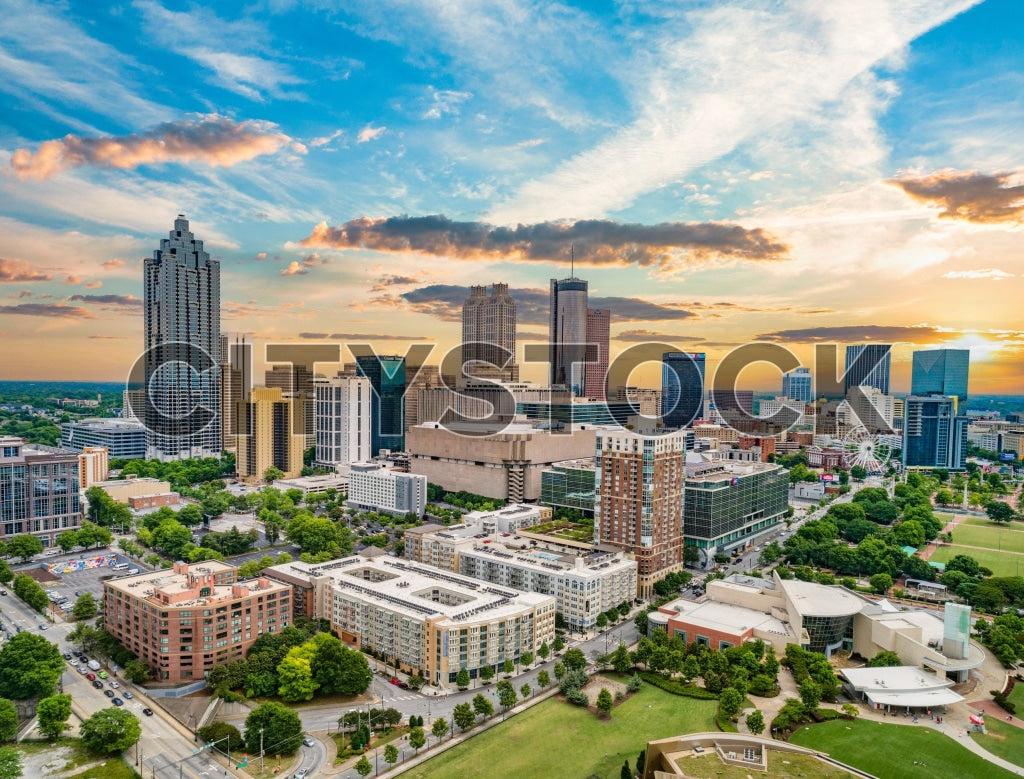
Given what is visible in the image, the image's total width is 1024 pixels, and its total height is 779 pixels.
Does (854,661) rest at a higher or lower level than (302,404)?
lower

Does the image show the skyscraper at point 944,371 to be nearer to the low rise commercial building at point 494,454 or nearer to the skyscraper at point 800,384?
the skyscraper at point 800,384

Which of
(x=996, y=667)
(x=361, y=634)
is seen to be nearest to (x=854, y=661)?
(x=996, y=667)

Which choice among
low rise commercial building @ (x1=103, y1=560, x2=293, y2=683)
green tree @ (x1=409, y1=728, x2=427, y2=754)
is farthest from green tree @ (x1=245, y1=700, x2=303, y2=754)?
low rise commercial building @ (x1=103, y1=560, x2=293, y2=683)

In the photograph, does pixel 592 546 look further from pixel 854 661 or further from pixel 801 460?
pixel 801 460

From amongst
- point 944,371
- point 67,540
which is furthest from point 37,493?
point 944,371

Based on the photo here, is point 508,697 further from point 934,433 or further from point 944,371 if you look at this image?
point 944,371

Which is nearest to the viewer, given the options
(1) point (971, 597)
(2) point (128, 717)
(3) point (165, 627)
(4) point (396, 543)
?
(2) point (128, 717)
